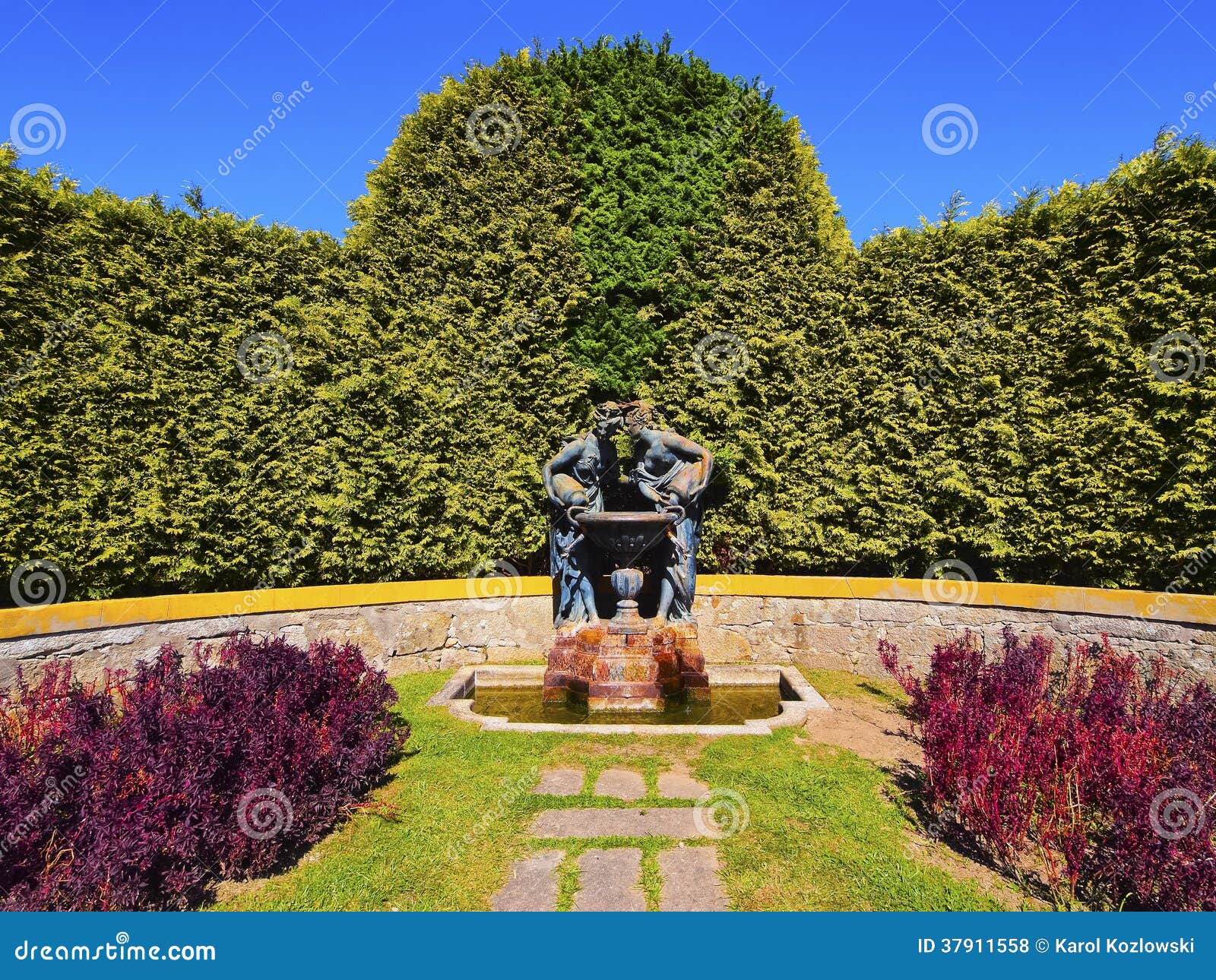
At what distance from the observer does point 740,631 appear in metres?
9.07

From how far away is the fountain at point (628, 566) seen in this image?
6.86m

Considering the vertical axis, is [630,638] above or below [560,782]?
above

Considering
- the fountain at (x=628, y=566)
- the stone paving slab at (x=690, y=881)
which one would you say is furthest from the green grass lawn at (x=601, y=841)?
the fountain at (x=628, y=566)

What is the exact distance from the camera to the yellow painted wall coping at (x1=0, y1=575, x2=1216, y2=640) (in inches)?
254

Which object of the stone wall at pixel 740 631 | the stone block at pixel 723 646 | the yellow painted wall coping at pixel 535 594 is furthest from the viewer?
the stone block at pixel 723 646

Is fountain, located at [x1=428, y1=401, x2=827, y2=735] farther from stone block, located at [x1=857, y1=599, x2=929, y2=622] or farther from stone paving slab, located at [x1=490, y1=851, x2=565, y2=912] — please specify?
stone paving slab, located at [x1=490, y1=851, x2=565, y2=912]

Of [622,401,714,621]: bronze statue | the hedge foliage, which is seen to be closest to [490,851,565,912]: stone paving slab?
[622,401,714,621]: bronze statue

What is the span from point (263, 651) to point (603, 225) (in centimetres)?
747

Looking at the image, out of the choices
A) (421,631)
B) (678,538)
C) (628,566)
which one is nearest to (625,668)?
(628,566)

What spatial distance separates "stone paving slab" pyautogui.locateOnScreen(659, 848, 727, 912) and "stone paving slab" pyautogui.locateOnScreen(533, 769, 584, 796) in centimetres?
111

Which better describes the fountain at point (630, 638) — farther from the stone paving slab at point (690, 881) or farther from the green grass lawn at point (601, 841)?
the stone paving slab at point (690, 881)

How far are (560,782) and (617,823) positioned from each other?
2.66 feet

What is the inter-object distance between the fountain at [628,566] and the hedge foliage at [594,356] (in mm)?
1439

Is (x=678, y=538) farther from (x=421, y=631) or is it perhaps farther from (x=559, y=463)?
(x=421, y=631)
